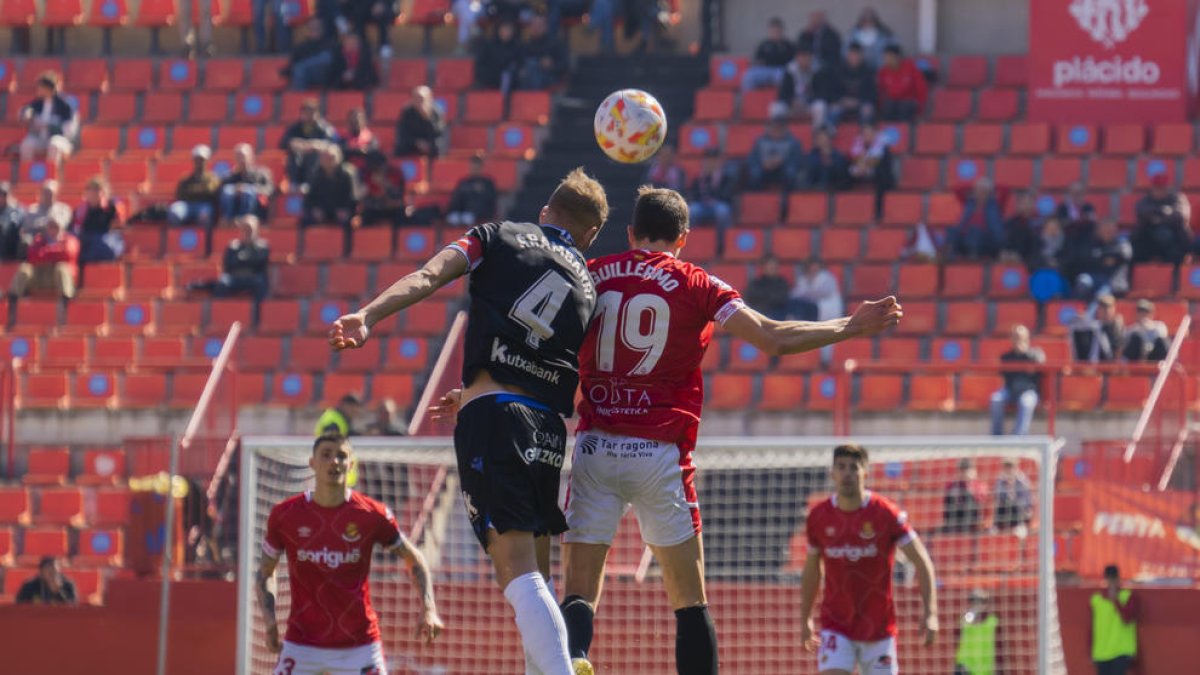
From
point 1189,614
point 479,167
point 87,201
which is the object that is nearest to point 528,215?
point 479,167

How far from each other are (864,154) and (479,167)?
3672 mm

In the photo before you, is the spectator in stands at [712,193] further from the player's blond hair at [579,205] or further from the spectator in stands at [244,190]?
the player's blond hair at [579,205]

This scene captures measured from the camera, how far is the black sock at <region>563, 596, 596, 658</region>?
7812mm

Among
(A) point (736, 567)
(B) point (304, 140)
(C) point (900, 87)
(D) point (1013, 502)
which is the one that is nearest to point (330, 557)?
Answer: (A) point (736, 567)

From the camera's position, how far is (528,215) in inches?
822

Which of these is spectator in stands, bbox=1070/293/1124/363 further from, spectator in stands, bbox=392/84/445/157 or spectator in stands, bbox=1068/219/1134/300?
spectator in stands, bbox=392/84/445/157

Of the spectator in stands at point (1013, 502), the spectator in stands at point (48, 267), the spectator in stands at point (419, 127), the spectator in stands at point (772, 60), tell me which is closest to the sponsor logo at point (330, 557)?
the spectator in stands at point (1013, 502)

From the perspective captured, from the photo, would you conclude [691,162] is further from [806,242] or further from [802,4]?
[802,4]

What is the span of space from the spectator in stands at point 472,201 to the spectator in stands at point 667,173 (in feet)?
5.03

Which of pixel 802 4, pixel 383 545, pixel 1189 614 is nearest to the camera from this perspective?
pixel 383 545

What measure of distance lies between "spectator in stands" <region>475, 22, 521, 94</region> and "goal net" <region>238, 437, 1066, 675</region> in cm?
884

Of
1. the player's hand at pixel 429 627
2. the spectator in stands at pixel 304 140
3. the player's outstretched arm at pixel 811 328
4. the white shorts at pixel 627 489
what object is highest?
the spectator in stands at pixel 304 140

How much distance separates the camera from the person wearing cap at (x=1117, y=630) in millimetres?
14133

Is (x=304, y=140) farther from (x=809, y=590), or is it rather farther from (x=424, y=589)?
(x=424, y=589)
